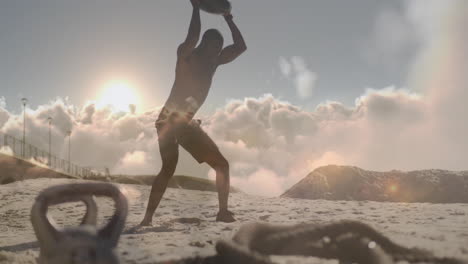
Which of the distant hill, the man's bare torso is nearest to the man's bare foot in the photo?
the man's bare torso

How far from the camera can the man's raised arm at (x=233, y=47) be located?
660 cm

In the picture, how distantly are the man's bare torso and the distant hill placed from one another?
6.78 m

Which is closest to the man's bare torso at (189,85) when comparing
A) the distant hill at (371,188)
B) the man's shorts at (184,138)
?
the man's shorts at (184,138)

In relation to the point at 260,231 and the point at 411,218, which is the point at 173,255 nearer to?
the point at 260,231

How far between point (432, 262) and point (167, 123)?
3.76 metres

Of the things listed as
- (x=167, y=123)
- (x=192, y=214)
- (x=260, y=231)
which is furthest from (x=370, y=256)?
(x=192, y=214)

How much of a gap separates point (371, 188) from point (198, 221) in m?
25.7

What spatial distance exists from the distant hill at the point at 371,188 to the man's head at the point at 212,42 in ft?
Result: 22.1

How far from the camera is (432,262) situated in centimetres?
337

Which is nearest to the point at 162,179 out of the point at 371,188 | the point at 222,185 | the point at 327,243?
the point at 222,185

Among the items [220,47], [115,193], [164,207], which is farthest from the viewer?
[164,207]

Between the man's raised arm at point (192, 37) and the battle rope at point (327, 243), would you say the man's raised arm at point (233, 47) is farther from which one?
the battle rope at point (327, 243)

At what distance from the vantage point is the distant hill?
16.2m

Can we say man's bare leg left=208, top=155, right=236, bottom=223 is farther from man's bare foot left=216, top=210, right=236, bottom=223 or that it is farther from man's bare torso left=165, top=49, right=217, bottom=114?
man's bare torso left=165, top=49, right=217, bottom=114
